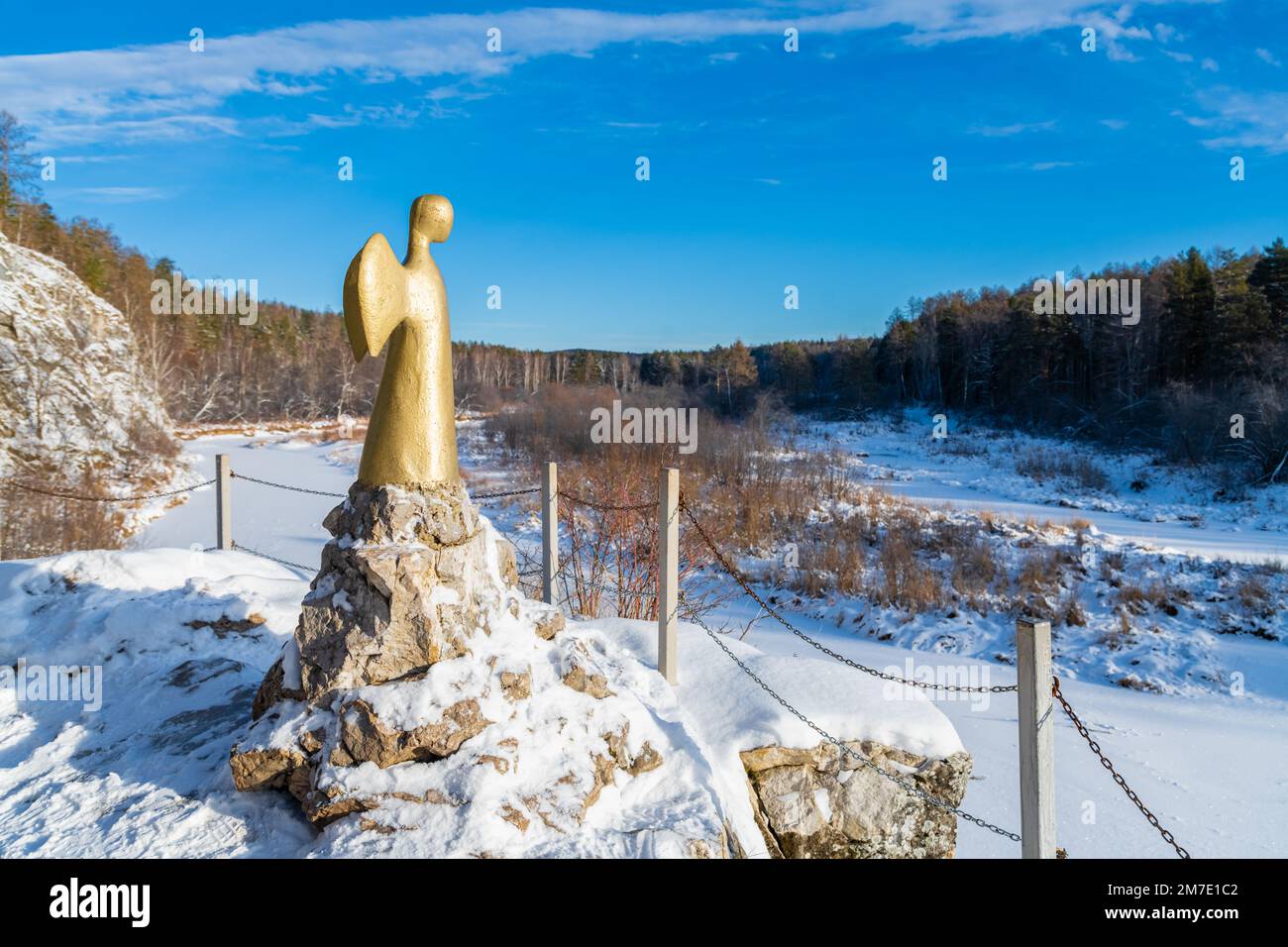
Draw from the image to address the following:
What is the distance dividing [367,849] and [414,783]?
313mm

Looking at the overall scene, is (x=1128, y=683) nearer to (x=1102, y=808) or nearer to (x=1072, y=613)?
(x=1072, y=613)

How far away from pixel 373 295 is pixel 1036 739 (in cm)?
344

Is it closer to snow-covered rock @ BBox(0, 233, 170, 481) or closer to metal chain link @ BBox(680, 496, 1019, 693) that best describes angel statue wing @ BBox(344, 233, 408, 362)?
metal chain link @ BBox(680, 496, 1019, 693)

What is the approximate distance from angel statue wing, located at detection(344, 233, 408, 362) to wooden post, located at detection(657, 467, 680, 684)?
195 centimetres

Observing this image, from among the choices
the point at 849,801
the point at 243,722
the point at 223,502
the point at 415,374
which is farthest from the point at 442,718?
the point at 223,502

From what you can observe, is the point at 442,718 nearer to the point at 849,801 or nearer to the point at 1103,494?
the point at 849,801

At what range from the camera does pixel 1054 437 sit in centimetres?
3231

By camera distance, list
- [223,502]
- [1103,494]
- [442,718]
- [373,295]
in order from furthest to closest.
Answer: [1103,494], [223,502], [373,295], [442,718]

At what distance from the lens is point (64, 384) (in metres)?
15.4

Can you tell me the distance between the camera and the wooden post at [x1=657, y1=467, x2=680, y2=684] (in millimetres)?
4527

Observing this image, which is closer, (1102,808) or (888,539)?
(1102,808)

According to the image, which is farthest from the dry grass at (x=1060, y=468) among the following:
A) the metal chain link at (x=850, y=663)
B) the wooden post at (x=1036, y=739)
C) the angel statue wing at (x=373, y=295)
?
the angel statue wing at (x=373, y=295)
